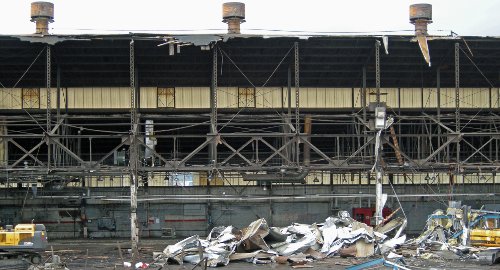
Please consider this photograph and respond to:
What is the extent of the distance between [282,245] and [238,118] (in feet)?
31.3

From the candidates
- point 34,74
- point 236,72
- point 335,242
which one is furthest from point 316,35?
point 34,74

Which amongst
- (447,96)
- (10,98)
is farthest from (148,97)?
(447,96)

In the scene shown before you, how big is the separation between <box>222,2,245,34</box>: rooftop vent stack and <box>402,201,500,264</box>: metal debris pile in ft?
43.4

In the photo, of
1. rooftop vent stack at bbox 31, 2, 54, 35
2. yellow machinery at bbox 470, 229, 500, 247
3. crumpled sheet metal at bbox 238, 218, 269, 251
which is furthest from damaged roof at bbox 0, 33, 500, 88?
yellow machinery at bbox 470, 229, 500, 247

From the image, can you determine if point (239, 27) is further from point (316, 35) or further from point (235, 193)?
point (235, 193)

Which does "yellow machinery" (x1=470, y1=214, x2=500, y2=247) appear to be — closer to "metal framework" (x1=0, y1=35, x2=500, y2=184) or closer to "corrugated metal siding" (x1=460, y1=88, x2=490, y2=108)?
"metal framework" (x1=0, y1=35, x2=500, y2=184)

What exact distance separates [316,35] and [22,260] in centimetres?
1534

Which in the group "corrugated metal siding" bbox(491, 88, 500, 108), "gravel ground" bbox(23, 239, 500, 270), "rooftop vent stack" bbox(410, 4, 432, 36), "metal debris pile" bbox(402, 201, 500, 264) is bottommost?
"gravel ground" bbox(23, 239, 500, 270)

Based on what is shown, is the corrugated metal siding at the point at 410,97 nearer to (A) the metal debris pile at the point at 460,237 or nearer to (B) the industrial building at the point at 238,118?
(B) the industrial building at the point at 238,118

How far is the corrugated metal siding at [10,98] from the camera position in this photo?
35.6 m

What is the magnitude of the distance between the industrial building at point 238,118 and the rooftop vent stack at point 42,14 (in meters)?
0.13

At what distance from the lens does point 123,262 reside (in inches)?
1053

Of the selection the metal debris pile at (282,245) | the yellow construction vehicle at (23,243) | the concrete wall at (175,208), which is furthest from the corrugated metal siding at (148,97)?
the yellow construction vehicle at (23,243)

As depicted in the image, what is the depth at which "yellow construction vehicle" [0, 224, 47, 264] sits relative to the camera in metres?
27.3
